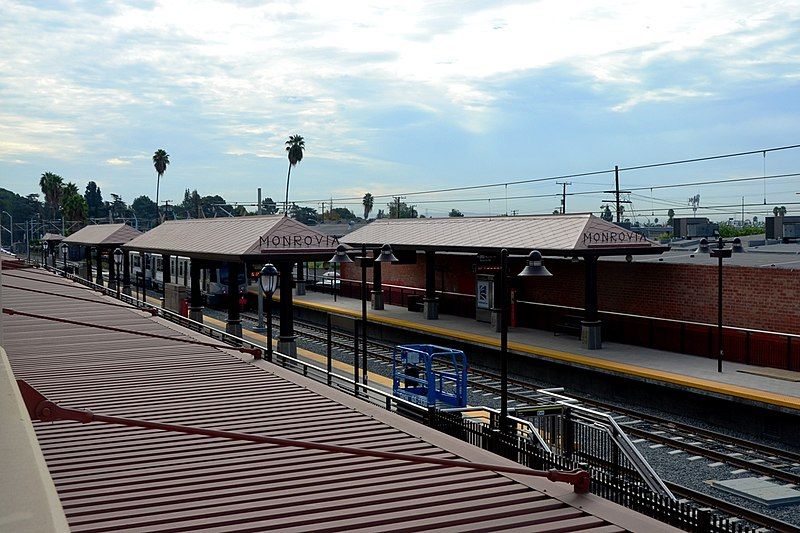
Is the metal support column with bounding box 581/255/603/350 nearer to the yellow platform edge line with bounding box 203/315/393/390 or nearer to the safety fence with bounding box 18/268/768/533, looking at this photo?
the yellow platform edge line with bounding box 203/315/393/390

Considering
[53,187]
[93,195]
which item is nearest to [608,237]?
[53,187]

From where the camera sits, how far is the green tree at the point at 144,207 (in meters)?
168

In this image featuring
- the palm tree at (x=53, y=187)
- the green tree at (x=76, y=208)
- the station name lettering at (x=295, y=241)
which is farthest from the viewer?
the palm tree at (x=53, y=187)

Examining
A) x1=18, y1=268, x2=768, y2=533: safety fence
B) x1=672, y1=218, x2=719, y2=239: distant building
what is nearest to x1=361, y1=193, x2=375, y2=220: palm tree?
x1=672, y1=218, x2=719, y2=239: distant building

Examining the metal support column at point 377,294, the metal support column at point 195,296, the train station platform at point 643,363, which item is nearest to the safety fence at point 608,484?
the train station platform at point 643,363

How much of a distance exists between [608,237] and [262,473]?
63.4ft

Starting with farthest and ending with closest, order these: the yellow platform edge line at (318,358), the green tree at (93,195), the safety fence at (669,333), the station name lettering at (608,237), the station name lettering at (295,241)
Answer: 1. the green tree at (93,195)
2. the station name lettering at (608,237)
3. the yellow platform edge line at (318,358)
4. the station name lettering at (295,241)
5. the safety fence at (669,333)

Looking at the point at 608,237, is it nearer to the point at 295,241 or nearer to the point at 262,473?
the point at 295,241

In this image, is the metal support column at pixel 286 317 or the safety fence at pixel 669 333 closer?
the safety fence at pixel 669 333

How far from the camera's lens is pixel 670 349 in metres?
25.1

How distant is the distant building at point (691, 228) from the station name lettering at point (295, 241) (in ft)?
115

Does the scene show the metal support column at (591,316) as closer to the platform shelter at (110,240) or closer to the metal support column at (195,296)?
the metal support column at (195,296)

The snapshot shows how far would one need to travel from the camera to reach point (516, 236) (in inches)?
1122

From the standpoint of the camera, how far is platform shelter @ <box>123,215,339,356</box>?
874 inches
